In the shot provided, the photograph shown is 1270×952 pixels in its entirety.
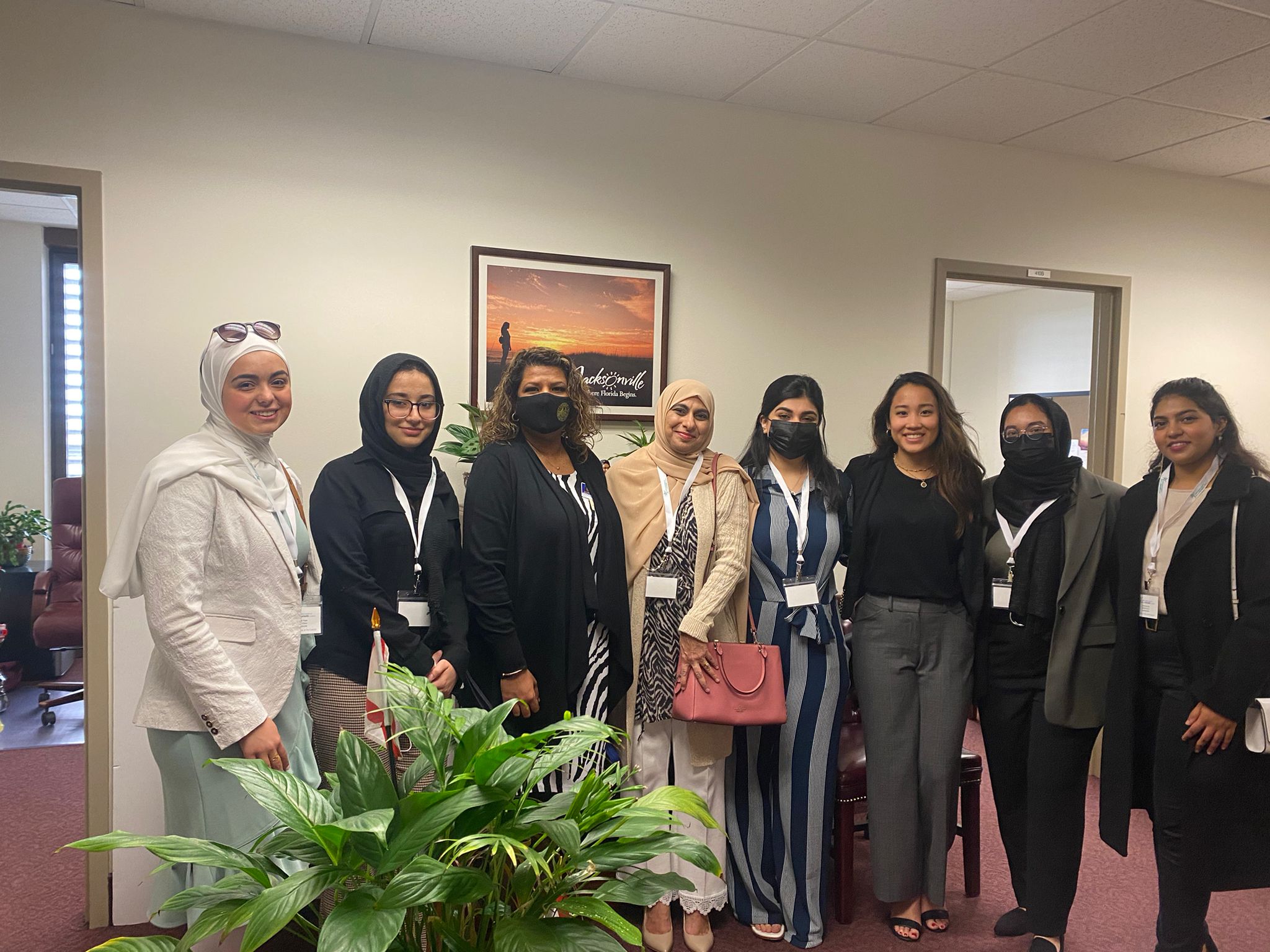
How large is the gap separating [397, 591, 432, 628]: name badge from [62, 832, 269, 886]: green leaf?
112cm

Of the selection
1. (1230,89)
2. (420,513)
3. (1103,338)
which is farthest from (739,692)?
(1103,338)

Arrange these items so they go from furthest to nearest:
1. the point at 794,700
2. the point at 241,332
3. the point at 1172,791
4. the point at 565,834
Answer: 1. the point at 794,700
2. the point at 1172,791
3. the point at 241,332
4. the point at 565,834

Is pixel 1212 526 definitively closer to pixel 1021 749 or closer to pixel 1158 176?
pixel 1021 749

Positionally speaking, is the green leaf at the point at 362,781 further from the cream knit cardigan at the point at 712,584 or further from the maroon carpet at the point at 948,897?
the maroon carpet at the point at 948,897

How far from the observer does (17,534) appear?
213 inches

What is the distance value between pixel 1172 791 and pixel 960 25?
2.34 metres

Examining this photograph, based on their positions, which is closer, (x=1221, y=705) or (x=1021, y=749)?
(x=1221, y=705)

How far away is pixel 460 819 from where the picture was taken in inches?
44.6

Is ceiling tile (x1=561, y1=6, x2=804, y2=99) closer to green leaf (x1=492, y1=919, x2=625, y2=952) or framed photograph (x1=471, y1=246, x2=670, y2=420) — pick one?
framed photograph (x1=471, y1=246, x2=670, y2=420)

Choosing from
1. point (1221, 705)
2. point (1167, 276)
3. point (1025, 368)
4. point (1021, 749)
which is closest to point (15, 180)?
point (1021, 749)

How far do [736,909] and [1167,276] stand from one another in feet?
12.1

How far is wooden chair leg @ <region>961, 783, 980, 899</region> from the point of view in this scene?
299 cm

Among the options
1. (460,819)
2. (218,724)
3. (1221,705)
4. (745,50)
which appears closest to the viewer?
(460,819)

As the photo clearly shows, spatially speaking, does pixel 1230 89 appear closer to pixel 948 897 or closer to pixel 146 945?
pixel 948 897
